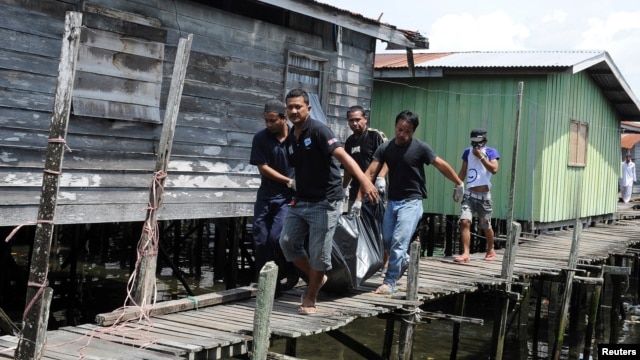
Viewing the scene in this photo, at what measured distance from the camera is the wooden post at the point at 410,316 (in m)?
6.68

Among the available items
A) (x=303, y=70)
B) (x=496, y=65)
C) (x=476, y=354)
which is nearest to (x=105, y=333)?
(x=303, y=70)

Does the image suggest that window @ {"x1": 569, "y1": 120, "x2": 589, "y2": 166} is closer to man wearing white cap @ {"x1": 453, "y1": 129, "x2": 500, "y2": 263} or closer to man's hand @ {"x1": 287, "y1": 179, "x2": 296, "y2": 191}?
man wearing white cap @ {"x1": 453, "y1": 129, "x2": 500, "y2": 263}

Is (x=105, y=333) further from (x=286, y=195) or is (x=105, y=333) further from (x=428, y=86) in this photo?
(x=428, y=86)

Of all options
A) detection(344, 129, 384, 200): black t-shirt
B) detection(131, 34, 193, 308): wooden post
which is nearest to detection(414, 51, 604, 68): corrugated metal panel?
detection(344, 129, 384, 200): black t-shirt

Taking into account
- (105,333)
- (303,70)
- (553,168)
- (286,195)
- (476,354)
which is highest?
(303,70)

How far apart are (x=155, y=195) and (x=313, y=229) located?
1241mm

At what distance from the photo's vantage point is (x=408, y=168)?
7.28 m

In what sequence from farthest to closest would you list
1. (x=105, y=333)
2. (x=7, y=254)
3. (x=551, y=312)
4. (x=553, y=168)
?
(x=553, y=168) → (x=551, y=312) → (x=7, y=254) → (x=105, y=333)

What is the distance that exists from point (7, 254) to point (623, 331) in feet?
31.9

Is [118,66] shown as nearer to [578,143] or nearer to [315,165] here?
[315,165]

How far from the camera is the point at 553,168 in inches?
552

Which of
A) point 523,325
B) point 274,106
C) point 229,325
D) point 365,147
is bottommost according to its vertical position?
point 523,325

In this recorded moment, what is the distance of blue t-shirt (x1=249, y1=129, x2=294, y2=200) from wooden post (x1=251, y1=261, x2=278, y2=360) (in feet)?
6.70

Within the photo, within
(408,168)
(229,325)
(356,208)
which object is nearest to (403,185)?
(408,168)
